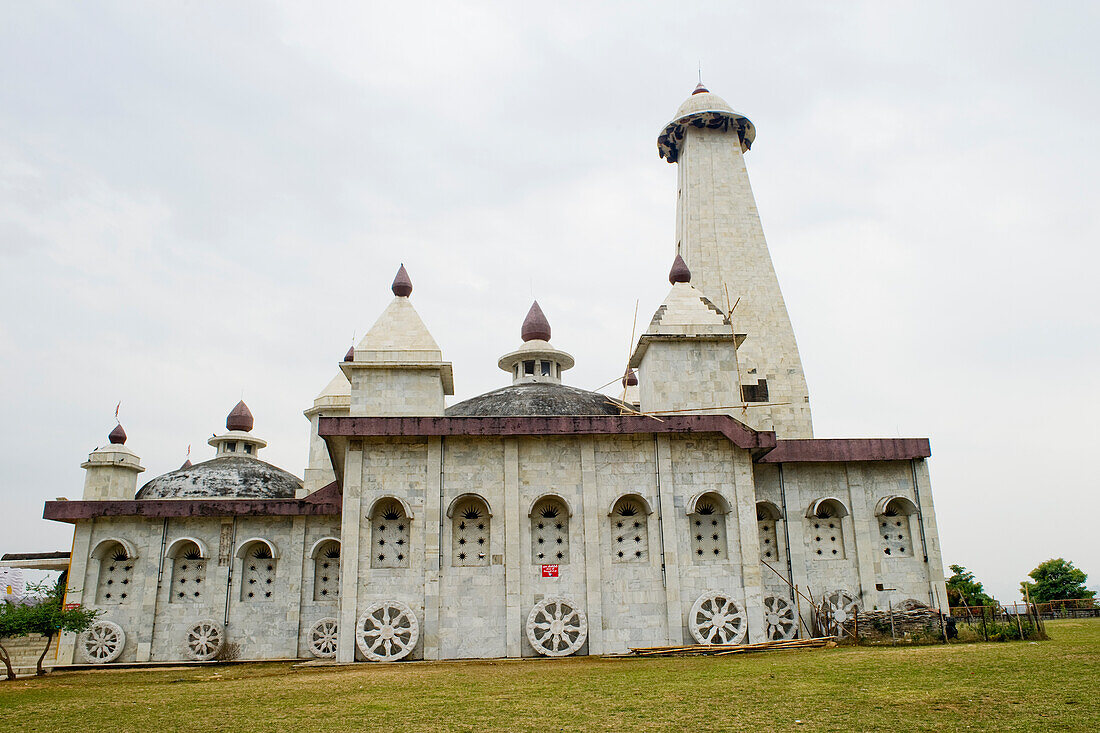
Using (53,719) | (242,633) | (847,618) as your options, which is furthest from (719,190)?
(53,719)

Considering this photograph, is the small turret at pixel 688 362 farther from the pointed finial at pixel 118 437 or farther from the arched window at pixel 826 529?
the pointed finial at pixel 118 437

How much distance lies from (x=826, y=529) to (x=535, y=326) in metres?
12.9

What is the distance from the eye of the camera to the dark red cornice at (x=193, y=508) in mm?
27875

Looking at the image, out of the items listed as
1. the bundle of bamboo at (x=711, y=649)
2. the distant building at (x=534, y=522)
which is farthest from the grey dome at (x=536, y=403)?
the bundle of bamboo at (x=711, y=649)

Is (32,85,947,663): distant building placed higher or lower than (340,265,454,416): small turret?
lower

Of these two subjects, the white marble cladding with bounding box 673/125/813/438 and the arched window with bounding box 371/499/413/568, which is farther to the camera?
the white marble cladding with bounding box 673/125/813/438

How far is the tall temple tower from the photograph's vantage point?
3141 cm

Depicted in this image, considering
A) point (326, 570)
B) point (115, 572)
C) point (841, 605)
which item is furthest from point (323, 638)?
point (841, 605)

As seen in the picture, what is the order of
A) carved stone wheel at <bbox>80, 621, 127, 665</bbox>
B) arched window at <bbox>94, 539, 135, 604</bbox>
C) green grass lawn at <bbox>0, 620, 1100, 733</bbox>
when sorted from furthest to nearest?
arched window at <bbox>94, 539, 135, 604</bbox> → carved stone wheel at <bbox>80, 621, 127, 665</bbox> → green grass lawn at <bbox>0, 620, 1100, 733</bbox>

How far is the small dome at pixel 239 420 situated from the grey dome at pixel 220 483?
7.19ft

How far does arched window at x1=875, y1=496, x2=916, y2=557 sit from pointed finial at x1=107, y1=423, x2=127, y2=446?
29.7 m

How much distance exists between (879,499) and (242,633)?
2161 centimetres

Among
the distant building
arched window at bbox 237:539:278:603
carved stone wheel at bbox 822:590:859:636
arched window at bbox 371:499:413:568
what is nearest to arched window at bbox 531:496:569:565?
the distant building

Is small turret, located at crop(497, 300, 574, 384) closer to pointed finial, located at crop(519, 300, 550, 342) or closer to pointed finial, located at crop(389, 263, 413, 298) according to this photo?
pointed finial, located at crop(519, 300, 550, 342)
